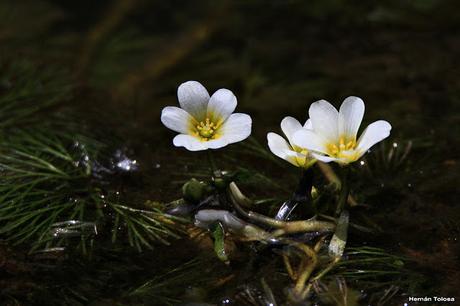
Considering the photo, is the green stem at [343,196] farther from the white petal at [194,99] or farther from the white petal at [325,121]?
the white petal at [194,99]

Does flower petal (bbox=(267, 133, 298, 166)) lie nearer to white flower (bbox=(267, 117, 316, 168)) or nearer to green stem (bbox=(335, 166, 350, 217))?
white flower (bbox=(267, 117, 316, 168))

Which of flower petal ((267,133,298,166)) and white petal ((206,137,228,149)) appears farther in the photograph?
flower petal ((267,133,298,166))

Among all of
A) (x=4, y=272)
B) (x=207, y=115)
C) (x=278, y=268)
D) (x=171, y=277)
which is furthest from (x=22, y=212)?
(x=278, y=268)

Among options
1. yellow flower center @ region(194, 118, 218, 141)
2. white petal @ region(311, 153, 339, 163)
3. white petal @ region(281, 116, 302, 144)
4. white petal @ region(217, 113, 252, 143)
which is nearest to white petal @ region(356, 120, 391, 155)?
white petal @ region(311, 153, 339, 163)

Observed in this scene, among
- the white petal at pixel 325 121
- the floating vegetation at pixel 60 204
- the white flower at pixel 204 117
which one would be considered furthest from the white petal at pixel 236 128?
the floating vegetation at pixel 60 204

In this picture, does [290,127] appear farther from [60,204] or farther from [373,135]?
[60,204]

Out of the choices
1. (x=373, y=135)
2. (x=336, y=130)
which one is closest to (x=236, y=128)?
(x=336, y=130)
